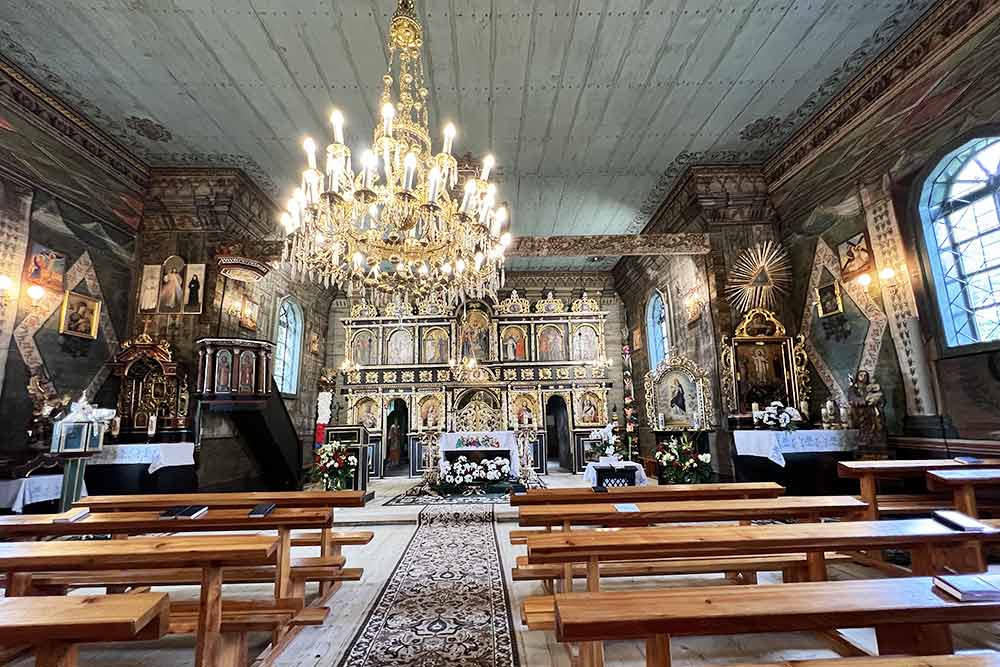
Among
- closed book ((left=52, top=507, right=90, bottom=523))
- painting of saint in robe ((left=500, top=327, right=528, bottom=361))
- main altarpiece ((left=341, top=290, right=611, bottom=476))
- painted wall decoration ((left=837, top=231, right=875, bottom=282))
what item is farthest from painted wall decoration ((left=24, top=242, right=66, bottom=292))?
painted wall decoration ((left=837, top=231, right=875, bottom=282))

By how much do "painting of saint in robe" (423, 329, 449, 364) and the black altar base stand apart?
8.39m

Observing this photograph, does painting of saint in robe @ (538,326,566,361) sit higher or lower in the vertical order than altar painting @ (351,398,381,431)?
higher

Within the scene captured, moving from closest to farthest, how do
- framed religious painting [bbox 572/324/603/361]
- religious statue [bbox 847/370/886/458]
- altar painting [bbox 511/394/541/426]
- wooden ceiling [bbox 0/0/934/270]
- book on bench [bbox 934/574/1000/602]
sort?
book on bench [bbox 934/574/1000/602], wooden ceiling [bbox 0/0/934/270], religious statue [bbox 847/370/886/458], altar painting [bbox 511/394/541/426], framed religious painting [bbox 572/324/603/361]

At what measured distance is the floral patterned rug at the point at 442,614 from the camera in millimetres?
2389

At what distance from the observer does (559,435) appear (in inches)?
556

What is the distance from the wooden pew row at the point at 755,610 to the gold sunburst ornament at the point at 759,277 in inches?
267

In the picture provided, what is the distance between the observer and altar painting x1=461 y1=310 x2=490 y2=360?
12953 millimetres

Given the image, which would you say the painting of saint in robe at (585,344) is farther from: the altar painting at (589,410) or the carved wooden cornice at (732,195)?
the carved wooden cornice at (732,195)

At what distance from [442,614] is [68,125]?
8.07 meters

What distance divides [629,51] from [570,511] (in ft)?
17.3

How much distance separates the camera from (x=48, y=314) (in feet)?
19.1

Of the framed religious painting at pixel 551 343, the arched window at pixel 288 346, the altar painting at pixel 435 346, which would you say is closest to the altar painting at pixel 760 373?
the framed religious painting at pixel 551 343

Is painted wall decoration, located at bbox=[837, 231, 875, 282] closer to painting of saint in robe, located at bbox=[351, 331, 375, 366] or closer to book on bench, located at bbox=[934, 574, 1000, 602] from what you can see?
book on bench, located at bbox=[934, 574, 1000, 602]

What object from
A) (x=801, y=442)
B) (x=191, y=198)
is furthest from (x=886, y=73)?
(x=191, y=198)
